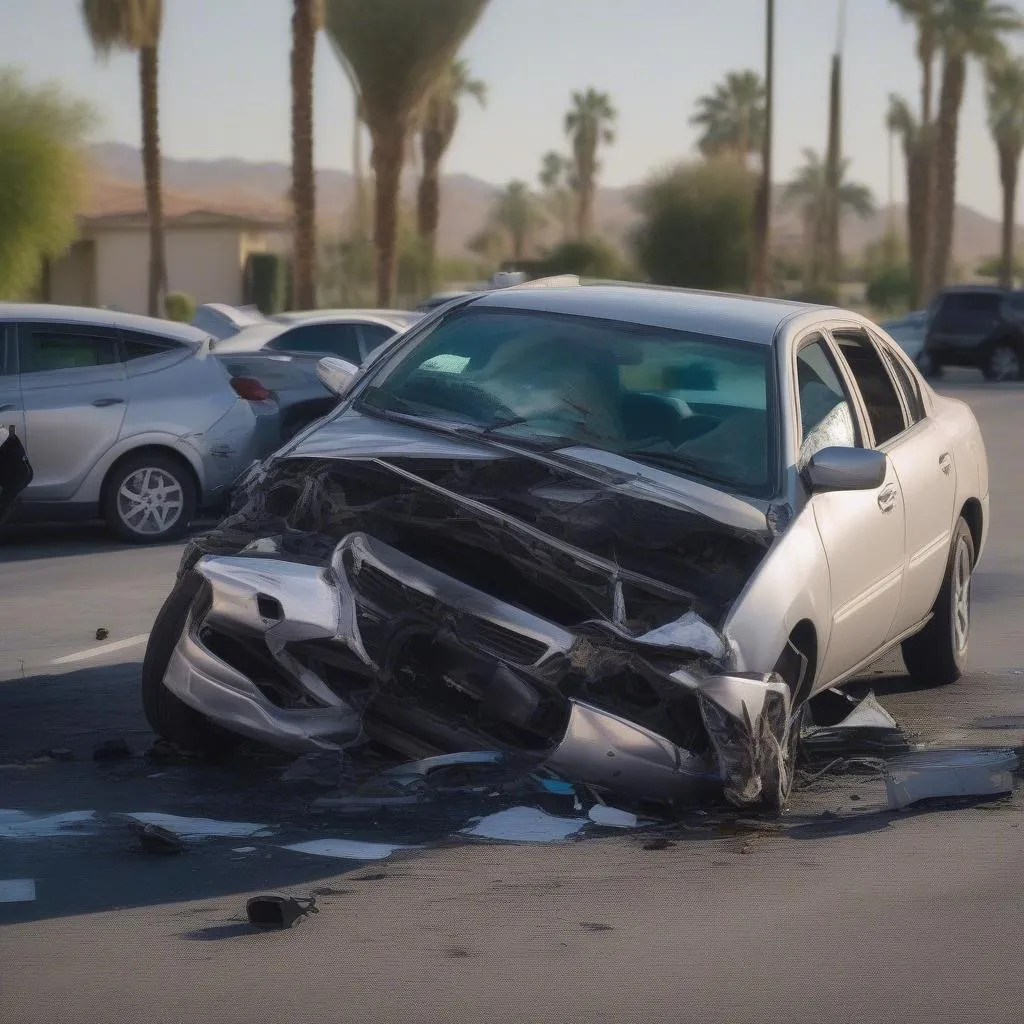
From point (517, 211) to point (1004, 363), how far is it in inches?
4258

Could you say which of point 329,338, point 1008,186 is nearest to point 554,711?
point 329,338

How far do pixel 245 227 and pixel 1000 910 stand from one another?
2264 inches

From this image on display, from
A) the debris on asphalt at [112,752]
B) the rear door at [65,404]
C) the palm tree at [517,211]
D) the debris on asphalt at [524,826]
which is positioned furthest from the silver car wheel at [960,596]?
the palm tree at [517,211]

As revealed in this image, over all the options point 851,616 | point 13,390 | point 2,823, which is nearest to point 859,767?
point 851,616

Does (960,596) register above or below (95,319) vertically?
below

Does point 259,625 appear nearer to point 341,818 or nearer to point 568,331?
point 341,818

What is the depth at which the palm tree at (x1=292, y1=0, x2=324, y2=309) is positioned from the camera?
117ft

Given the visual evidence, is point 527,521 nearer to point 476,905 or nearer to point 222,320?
point 476,905

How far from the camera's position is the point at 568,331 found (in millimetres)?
7699

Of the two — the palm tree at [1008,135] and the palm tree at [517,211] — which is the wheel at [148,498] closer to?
the palm tree at [1008,135]

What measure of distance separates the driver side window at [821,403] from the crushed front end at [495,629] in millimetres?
983

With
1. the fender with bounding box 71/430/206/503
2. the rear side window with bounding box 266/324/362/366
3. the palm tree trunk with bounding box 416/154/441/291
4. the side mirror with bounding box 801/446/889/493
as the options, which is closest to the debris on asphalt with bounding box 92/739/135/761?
the side mirror with bounding box 801/446/889/493

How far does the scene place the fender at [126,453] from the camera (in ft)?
44.6

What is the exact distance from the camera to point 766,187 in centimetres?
4350
